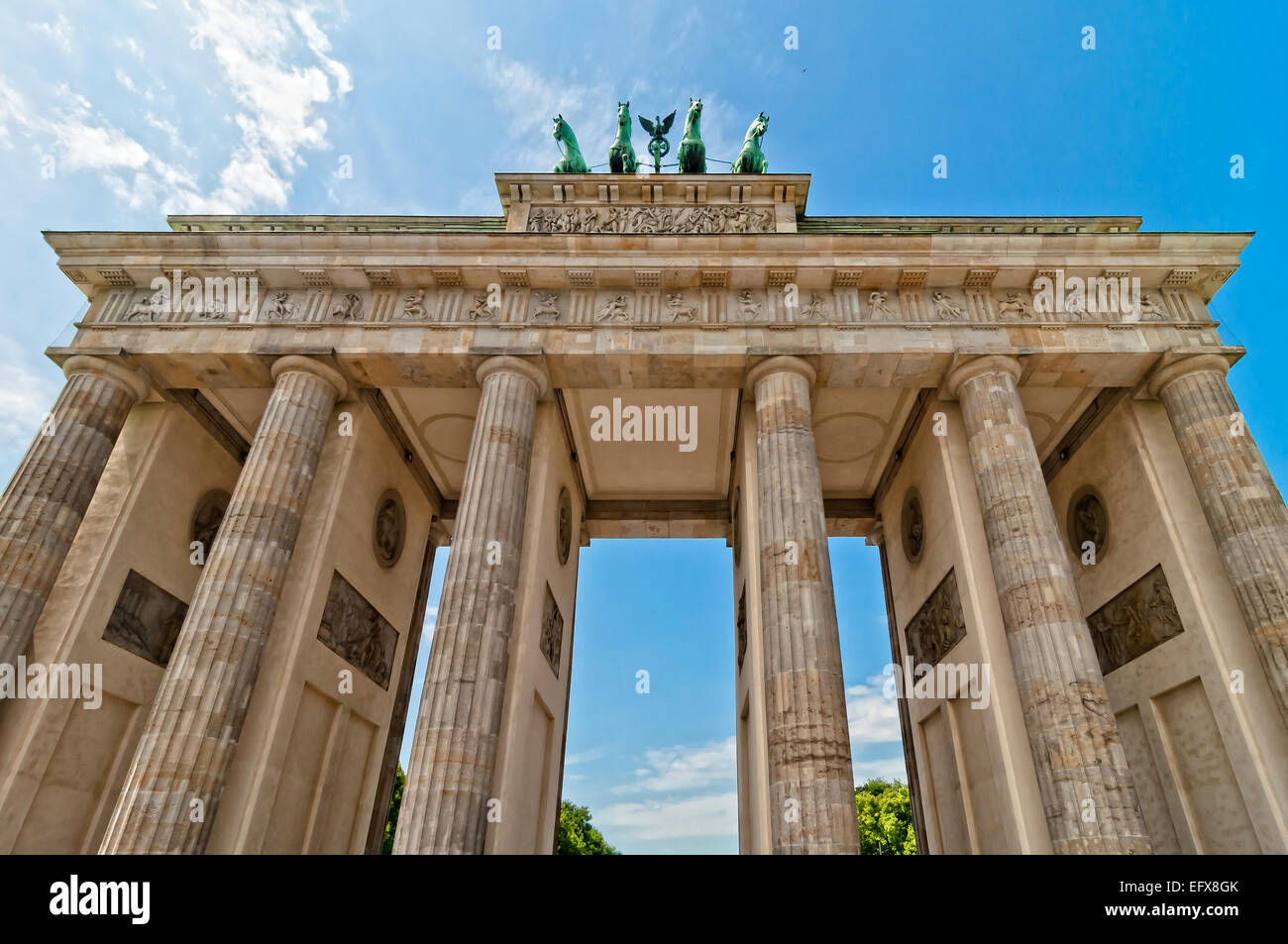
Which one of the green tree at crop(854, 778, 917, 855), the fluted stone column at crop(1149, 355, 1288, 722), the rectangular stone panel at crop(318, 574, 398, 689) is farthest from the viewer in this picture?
the green tree at crop(854, 778, 917, 855)

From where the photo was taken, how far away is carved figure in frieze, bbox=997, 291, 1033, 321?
570 inches

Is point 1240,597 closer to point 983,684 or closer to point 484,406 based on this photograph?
point 983,684

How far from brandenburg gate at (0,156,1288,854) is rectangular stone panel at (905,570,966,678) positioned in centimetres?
11

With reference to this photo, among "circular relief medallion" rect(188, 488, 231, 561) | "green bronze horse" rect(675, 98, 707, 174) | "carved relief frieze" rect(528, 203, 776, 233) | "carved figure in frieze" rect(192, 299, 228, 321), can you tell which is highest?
"green bronze horse" rect(675, 98, 707, 174)

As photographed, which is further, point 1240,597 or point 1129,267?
point 1129,267

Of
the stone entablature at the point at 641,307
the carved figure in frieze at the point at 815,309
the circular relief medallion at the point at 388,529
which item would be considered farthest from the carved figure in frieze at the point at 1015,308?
the circular relief medallion at the point at 388,529

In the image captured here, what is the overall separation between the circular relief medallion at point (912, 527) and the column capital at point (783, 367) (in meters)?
5.03

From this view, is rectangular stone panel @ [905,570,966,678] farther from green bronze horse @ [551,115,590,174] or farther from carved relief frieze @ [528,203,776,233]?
green bronze horse @ [551,115,590,174]

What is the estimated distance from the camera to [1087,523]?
52.7ft

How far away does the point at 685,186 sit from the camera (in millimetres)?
16484

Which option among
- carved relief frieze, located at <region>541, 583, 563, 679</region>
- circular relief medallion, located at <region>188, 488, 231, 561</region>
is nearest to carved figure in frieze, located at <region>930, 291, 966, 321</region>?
carved relief frieze, located at <region>541, 583, 563, 679</region>

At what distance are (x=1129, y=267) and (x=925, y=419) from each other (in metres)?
5.19

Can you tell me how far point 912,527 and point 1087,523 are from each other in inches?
157
